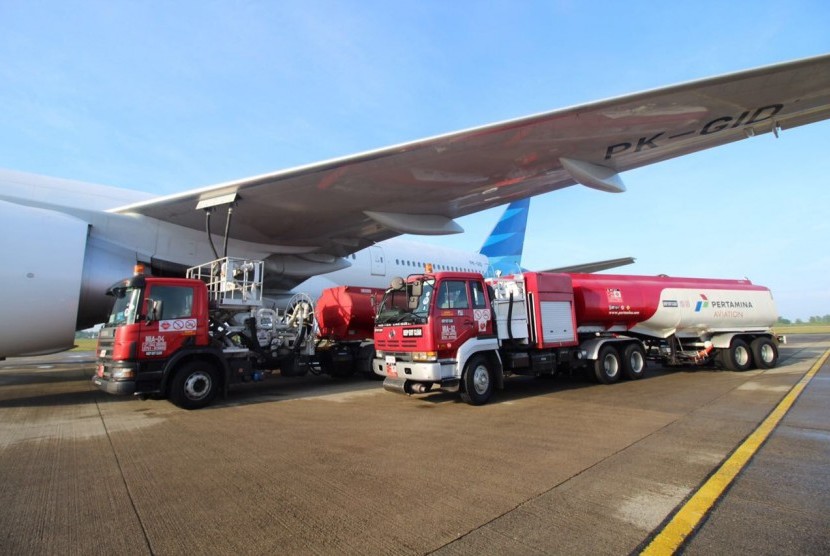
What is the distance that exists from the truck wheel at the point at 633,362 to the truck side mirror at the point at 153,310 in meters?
10.1

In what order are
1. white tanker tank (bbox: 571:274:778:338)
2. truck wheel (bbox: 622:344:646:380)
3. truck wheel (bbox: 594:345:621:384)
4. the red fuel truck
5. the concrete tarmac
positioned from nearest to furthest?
1. the concrete tarmac
2. the red fuel truck
3. truck wheel (bbox: 594:345:621:384)
4. white tanker tank (bbox: 571:274:778:338)
5. truck wheel (bbox: 622:344:646:380)

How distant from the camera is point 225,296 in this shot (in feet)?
29.3

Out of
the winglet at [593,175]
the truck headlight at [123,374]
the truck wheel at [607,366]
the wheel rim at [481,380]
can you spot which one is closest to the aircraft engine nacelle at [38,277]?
the truck headlight at [123,374]

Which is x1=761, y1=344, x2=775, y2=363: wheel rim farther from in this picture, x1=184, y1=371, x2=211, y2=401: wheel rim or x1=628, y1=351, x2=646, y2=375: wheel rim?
x1=184, y1=371, x2=211, y2=401: wheel rim

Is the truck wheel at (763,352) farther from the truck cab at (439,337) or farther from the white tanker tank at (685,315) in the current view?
the truck cab at (439,337)

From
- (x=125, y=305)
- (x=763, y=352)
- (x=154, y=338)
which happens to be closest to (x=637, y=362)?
(x=763, y=352)

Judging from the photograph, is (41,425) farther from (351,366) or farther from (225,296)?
(351,366)

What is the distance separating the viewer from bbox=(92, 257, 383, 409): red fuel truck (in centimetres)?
722

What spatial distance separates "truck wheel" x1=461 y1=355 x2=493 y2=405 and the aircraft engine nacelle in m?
7.21

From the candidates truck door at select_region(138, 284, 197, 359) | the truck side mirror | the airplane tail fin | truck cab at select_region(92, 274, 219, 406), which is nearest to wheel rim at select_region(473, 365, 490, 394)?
truck cab at select_region(92, 274, 219, 406)

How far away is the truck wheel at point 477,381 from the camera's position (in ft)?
24.7

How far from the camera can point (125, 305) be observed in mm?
7668

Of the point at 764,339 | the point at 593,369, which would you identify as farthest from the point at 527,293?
the point at 764,339

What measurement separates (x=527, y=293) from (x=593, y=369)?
2616mm
